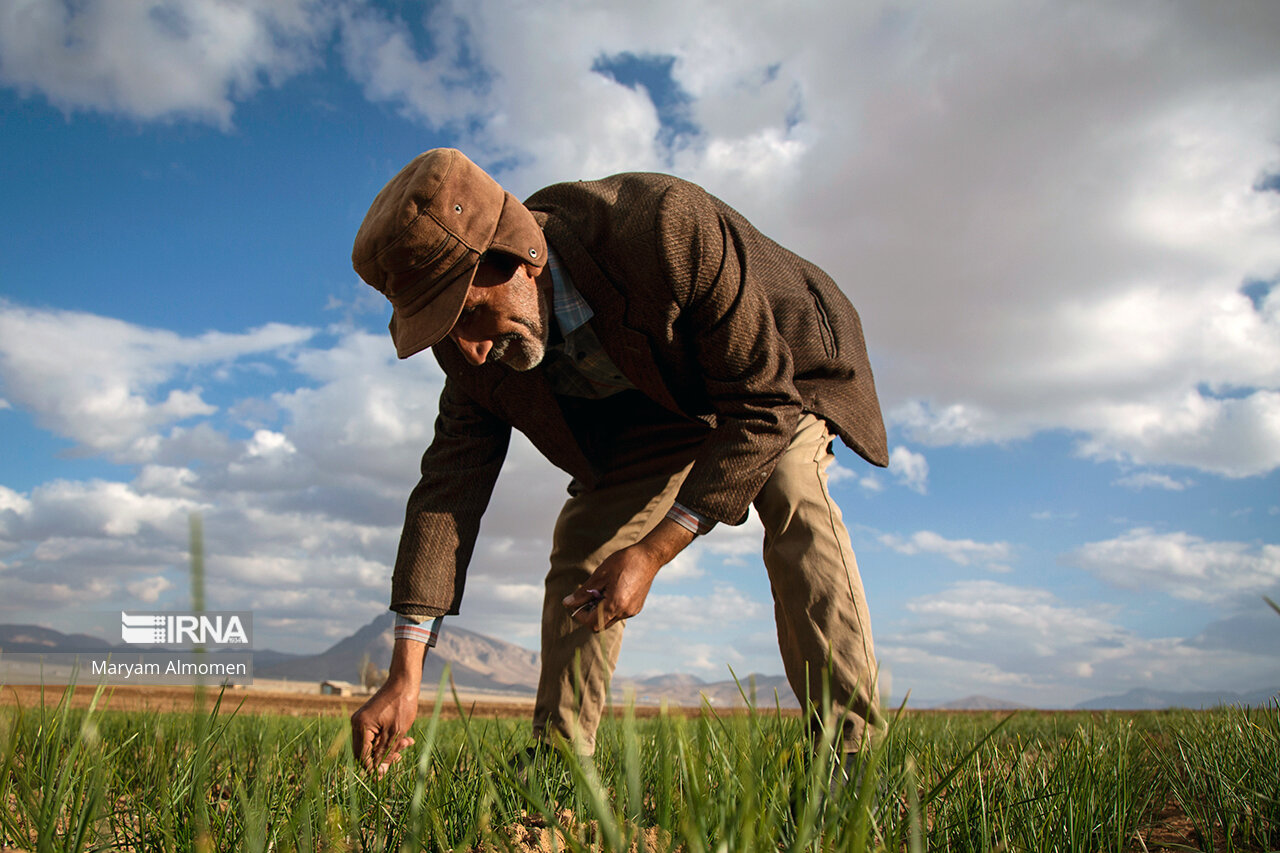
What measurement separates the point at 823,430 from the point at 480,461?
1.24 meters

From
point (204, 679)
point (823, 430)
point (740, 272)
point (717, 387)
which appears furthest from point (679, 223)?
point (204, 679)

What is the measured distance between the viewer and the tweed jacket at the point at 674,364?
240 cm

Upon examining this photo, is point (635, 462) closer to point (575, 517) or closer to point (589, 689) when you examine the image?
point (575, 517)

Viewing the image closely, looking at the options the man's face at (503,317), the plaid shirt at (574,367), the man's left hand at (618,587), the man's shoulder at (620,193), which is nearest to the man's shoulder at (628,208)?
the man's shoulder at (620,193)

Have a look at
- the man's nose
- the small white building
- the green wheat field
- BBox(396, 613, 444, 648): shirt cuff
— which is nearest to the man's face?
the man's nose

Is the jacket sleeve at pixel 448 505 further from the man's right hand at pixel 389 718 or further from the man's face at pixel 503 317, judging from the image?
the man's face at pixel 503 317

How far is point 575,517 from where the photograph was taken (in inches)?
123

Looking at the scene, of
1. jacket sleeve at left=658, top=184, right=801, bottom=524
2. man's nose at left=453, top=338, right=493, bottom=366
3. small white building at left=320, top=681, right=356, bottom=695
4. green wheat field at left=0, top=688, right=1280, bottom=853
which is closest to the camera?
green wheat field at left=0, top=688, right=1280, bottom=853

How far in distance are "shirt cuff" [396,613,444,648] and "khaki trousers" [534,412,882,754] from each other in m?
0.41

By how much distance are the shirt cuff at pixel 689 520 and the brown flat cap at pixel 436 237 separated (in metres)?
0.80

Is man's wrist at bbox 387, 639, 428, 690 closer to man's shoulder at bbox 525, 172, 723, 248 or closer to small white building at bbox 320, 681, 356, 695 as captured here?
man's shoulder at bbox 525, 172, 723, 248

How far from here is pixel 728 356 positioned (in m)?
2.42

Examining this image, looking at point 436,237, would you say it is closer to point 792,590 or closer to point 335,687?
point 792,590

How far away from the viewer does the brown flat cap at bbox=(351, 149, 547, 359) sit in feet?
7.57
